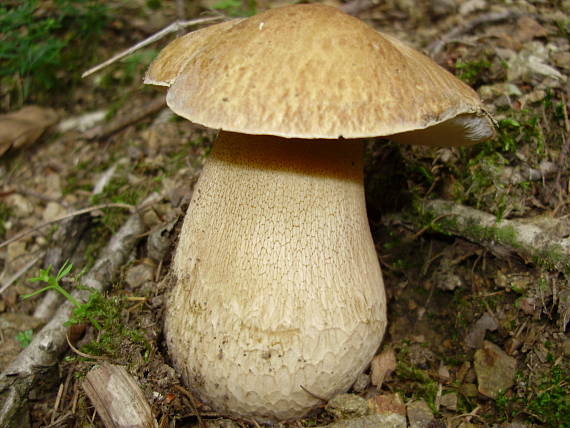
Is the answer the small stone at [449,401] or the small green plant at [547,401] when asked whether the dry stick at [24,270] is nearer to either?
the small stone at [449,401]

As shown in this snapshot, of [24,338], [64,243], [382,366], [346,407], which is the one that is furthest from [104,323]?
[382,366]

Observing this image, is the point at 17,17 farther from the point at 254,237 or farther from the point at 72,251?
the point at 254,237

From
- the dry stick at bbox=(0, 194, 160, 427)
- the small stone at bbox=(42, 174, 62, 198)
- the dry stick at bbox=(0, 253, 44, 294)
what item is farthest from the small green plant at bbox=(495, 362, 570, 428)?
the small stone at bbox=(42, 174, 62, 198)

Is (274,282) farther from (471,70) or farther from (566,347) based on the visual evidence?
(471,70)

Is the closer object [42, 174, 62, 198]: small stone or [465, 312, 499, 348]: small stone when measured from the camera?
[465, 312, 499, 348]: small stone

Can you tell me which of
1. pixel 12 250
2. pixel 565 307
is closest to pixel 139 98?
pixel 12 250

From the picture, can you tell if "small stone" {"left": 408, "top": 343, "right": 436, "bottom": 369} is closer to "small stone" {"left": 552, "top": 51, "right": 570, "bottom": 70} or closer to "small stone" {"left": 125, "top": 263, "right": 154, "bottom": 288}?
"small stone" {"left": 125, "top": 263, "right": 154, "bottom": 288}
